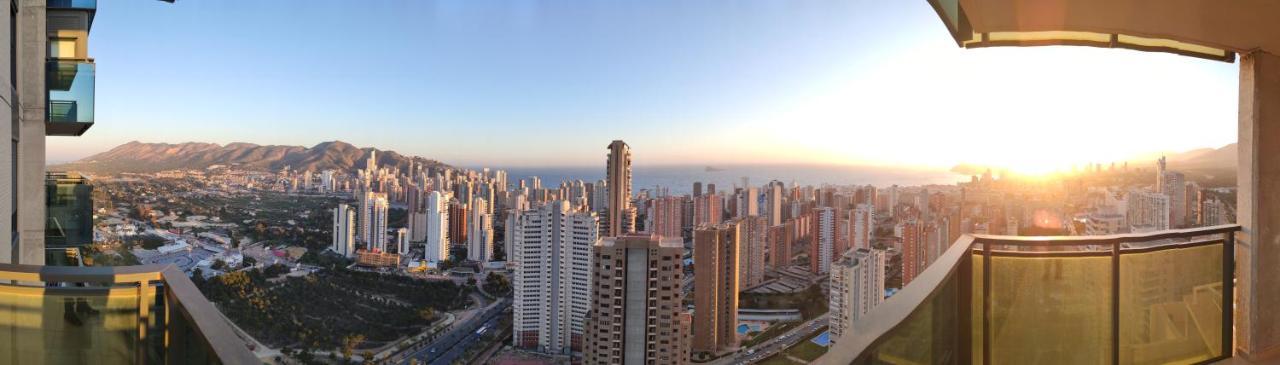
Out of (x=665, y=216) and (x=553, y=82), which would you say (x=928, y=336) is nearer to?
(x=665, y=216)

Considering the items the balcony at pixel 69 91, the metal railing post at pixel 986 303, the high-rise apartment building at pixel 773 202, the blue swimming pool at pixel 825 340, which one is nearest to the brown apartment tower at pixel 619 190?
the high-rise apartment building at pixel 773 202

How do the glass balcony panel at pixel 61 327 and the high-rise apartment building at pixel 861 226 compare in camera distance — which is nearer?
the glass balcony panel at pixel 61 327

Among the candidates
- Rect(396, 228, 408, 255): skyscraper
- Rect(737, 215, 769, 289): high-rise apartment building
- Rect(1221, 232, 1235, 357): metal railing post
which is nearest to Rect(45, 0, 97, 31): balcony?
Rect(1221, 232, 1235, 357): metal railing post

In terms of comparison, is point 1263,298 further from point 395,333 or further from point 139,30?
point 139,30

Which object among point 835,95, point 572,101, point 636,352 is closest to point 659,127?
point 572,101

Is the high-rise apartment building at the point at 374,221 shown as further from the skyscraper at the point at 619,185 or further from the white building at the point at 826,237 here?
the white building at the point at 826,237

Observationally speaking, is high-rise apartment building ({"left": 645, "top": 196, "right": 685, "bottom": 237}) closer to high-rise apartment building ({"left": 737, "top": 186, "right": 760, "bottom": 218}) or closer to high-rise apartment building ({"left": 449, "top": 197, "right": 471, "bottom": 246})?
high-rise apartment building ({"left": 737, "top": 186, "right": 760, "bottom": 218})

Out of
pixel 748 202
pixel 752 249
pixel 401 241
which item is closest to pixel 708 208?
pixel 748 202
